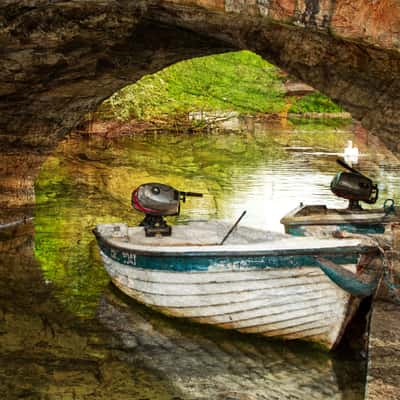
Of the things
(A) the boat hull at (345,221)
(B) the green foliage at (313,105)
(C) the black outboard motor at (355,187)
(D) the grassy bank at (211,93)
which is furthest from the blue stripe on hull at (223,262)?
(B) the green foliage at (313,105)

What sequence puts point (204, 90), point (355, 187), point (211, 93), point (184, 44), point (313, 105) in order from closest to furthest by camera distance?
point (184, 44), point (355, 187), point (204, 90), point (211, 93), point (313, 105)

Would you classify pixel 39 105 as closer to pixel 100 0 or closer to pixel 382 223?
pixel 100 0

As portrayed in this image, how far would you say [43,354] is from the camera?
22.6ft

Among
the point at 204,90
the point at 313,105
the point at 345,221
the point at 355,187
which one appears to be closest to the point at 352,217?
the point at 345,221

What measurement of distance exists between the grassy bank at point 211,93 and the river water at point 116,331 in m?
7.09

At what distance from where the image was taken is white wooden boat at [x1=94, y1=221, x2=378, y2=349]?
7.13 m

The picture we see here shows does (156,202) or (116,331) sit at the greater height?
(156,202)

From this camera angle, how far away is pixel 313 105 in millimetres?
31109

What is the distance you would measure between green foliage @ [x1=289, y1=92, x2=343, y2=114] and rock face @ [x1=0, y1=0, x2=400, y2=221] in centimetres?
2178

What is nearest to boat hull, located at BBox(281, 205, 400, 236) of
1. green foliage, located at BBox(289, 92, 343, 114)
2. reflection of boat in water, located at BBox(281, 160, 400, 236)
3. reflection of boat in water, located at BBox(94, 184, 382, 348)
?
reflection of boat in water, located at BBox(281, 160, 400, 236)

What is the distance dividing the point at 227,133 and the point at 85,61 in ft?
58.1

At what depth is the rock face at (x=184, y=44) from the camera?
210 inches

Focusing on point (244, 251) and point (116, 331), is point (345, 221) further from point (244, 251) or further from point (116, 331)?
point (116, 331)

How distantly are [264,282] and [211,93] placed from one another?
71.2 ft
